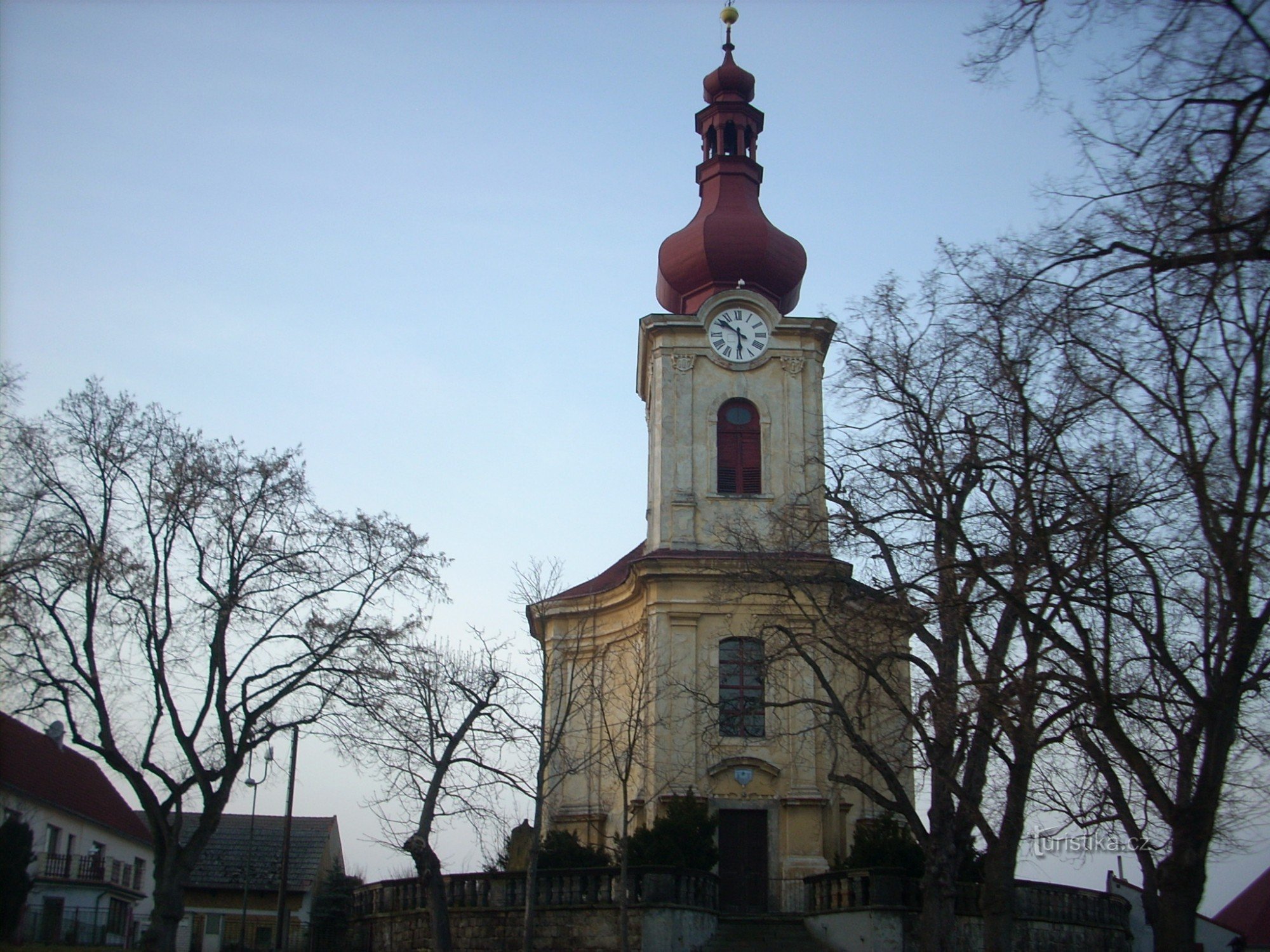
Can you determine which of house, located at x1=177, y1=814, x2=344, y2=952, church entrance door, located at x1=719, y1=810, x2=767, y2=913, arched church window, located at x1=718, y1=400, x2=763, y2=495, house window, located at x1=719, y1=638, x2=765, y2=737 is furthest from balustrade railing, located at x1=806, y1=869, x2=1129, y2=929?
house, located at x1=177, y1=814, x2=344, y2=952

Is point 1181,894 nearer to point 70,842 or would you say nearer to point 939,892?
point 939,892

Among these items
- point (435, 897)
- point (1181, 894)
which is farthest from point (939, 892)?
point (435, 897)

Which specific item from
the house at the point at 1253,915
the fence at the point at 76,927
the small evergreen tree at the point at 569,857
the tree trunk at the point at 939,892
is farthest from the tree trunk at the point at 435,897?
the house at the point at 1253,915

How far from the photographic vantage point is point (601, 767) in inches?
1249

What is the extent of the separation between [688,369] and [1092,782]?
743 inches

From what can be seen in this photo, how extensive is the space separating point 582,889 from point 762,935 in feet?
12.6

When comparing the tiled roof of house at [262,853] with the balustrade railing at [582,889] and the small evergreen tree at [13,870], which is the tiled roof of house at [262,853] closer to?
the small evergreen tree at [13,870]

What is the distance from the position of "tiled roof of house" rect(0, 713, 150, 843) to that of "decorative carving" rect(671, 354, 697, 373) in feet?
62.7

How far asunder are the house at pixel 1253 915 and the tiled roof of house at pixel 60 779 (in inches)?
1554

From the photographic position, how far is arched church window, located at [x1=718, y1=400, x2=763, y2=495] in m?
32.8

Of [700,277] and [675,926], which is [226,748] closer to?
[675,926]

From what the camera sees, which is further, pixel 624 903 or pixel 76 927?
pixel 76 927

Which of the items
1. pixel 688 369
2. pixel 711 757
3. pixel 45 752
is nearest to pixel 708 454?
pixel 688 369

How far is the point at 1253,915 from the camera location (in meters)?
48.9
